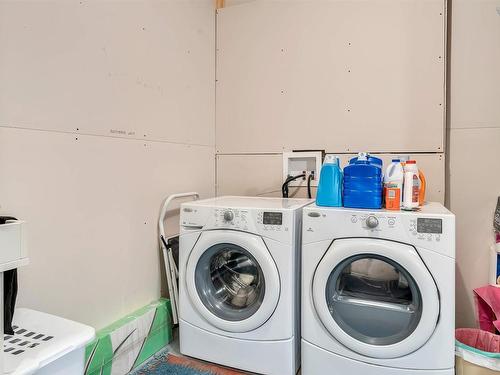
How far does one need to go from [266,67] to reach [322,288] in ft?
5.43

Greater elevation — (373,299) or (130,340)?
(373,299)

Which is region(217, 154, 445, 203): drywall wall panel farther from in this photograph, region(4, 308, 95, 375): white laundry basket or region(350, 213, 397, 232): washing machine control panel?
region(4, 308, 95, 375): white laundry basket

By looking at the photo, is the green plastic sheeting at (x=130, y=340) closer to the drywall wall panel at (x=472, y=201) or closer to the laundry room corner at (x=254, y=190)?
the laundry room corner at (x=254, y=190)

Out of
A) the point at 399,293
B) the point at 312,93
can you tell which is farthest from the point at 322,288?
the point at 312,93

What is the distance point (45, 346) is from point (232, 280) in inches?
41.4

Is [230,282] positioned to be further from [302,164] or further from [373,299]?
[302,164]

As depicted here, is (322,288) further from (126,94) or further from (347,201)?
(126,94)

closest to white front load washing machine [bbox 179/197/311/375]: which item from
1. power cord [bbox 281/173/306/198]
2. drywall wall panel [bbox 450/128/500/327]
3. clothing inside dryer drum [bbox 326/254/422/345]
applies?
clothing inside dryer drum [bbox 326/254/422/345]

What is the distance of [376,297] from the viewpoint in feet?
5.33

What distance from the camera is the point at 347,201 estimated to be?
1.70 metres

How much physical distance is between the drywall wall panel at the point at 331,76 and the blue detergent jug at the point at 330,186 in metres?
0.62

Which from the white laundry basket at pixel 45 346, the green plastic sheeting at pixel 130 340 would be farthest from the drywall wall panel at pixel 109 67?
the green plastic sheeting at pixel 130 340

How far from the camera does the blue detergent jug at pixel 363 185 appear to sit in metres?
1.64

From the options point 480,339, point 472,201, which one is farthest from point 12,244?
point 472,201
